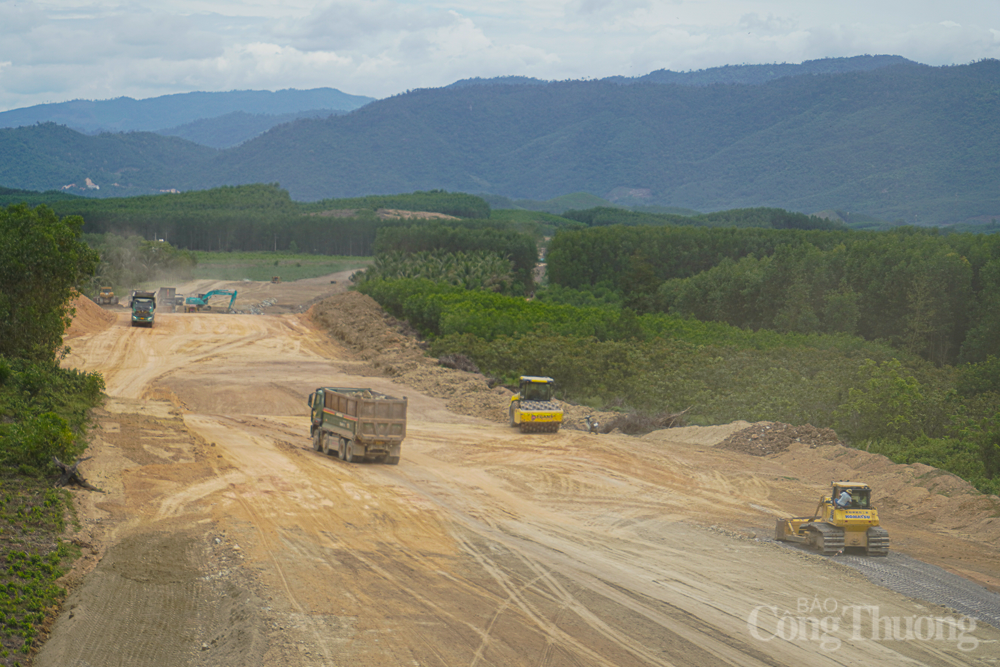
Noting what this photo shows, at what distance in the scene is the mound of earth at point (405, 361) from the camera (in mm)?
42125

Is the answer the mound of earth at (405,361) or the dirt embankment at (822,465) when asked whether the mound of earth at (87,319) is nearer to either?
the mound of earth at (405,361)

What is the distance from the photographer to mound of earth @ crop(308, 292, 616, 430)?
42.1 m

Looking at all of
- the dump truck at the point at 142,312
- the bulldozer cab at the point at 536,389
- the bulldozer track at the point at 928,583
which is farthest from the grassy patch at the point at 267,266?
the bulldozer track at the point at 928,583

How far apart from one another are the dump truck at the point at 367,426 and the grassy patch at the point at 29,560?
986 centimetres

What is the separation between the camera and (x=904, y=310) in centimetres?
7419

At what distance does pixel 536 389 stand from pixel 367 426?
32.7 feet

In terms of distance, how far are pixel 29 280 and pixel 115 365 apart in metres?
15.2

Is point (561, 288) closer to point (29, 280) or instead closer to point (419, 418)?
point (419, 418)

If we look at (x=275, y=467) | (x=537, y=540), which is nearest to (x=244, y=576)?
(x=537, y=540)

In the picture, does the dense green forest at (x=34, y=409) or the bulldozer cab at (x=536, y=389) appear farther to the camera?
the bulldozer cab at (x=536, y=389)

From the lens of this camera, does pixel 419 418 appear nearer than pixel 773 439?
No

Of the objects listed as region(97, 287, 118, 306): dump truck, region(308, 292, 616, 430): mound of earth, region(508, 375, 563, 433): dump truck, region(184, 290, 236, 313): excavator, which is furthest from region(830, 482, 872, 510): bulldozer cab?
region(97, 287, 118, 306): dump truck

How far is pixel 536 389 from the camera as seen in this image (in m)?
36.9

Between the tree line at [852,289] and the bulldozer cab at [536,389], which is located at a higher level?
the tree line at [852,289]
